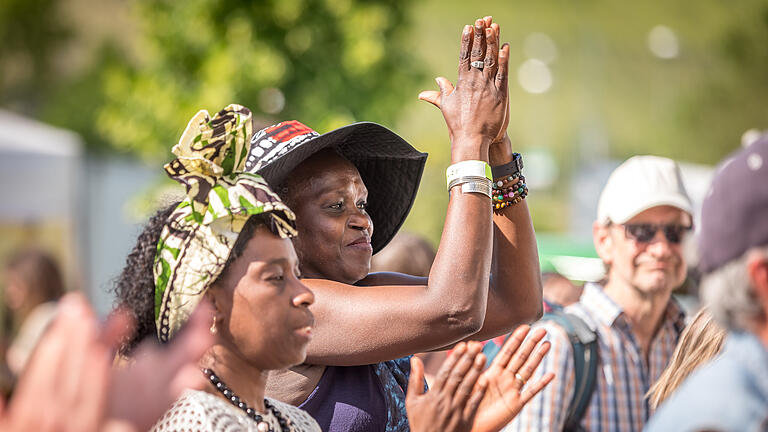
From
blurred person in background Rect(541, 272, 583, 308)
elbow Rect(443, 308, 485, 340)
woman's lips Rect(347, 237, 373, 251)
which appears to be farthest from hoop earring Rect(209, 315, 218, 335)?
blurred person in background Rect(541, 272, 583, 308)

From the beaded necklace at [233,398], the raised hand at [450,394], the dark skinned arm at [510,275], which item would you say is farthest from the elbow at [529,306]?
the beaded necklace at [233,398]

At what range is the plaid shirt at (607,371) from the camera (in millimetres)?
3559

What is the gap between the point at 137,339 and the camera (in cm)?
219

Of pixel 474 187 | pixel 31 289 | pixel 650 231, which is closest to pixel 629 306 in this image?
pixel 650 231

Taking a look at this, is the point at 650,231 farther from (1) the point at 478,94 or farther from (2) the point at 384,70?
(2) the point at 384,70

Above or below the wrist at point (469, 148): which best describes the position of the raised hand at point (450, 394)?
below

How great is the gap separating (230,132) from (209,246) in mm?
292

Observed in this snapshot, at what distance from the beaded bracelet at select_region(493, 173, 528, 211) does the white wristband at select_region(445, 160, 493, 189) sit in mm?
424

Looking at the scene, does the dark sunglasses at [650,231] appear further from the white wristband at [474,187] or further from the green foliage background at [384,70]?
the green foliage background at [384,70]

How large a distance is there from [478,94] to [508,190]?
Result: 0.46 metres

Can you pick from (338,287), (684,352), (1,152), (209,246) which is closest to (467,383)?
(338,287)

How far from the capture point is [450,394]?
2.22 meters

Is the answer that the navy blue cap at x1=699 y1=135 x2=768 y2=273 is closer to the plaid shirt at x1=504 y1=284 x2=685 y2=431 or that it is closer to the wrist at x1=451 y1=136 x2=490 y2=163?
the wrist at x1=451 y1=136 x2=490 y2=163

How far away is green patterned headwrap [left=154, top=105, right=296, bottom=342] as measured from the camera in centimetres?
206
